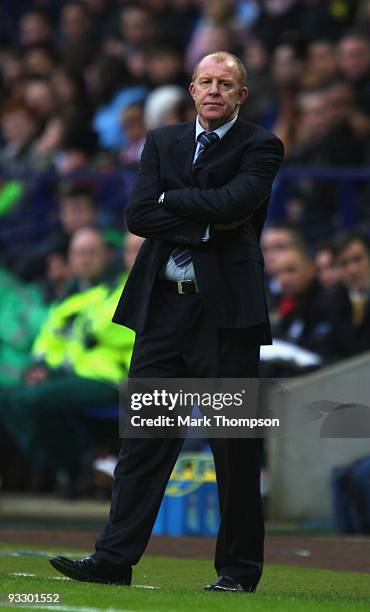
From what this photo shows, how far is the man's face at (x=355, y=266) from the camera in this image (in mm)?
11352

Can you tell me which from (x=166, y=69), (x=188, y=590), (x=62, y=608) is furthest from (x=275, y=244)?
(x=62, y=608)

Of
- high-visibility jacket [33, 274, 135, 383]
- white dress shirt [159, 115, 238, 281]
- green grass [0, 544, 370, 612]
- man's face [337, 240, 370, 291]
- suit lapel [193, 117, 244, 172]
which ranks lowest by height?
green grass [0, 544, 370, 612]

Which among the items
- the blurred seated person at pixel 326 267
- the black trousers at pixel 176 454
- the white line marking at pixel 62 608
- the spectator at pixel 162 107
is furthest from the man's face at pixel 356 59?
the white line marking at pixel 62 608

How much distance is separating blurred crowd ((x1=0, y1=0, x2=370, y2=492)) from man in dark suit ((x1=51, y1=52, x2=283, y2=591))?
4953mm

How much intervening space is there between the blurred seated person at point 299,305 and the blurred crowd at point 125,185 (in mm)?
13

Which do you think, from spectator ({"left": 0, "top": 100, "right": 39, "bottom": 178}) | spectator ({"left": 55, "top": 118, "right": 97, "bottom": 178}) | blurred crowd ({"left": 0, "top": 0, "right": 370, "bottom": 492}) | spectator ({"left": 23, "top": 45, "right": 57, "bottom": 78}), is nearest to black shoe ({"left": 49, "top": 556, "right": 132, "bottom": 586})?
blurred crowd ({"left": 0, "top": 0, "right": 370, "bottom": 492})

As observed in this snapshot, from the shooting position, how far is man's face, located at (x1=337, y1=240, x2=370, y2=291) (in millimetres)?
11352

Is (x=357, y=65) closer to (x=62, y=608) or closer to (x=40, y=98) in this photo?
(x=40, y=98)

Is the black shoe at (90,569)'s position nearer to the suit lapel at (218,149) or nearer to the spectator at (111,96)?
the suit lapel at (218,149)

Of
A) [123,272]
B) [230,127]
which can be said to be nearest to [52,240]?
[123,272]

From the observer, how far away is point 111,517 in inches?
243

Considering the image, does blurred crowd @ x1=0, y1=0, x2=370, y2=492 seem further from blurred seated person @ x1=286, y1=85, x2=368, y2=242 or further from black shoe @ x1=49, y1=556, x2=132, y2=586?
black shoe @ x1=49, y1=556, x2=132, y2=586

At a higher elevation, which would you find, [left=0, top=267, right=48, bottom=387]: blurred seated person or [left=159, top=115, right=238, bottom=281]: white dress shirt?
[left=0, top=267, right=48, bottom=387]: blurred seated person

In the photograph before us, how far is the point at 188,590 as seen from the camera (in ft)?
20.5
